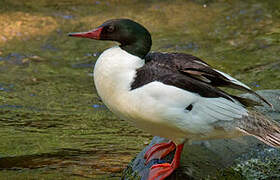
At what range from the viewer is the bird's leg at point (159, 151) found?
4562mm

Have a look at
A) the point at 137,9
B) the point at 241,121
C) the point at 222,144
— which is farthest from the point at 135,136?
the point at 137,9

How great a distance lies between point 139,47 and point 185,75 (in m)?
0.44

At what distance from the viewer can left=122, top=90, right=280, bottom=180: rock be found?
4.32m

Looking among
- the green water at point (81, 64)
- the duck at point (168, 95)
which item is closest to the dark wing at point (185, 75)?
the duck at point (168, 95)

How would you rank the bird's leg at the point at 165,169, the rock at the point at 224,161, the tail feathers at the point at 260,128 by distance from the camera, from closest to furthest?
1. the tail feathers at the point at 260,128
2. the bird's leg at the point at 165,169
3. the rock at the point at 224,161

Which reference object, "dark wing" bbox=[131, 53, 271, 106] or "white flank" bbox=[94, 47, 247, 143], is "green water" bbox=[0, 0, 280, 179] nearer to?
"white flank" bbox=[94, 47, 247, 143]

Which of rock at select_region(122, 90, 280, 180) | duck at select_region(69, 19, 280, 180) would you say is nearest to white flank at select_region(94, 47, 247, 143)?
duck at select_region(69, 19, 280, 180)

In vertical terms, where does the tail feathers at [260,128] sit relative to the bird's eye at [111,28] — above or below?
below

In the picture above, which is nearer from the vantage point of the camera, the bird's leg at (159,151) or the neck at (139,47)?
the neck at (139,47)

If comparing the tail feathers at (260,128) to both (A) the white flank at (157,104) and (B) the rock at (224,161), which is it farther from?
(B) the rock at (224,161)

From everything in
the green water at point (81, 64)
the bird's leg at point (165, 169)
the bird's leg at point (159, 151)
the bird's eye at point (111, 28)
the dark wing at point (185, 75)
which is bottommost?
the green water at point (81, 64)

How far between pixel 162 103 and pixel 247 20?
7.12 meters

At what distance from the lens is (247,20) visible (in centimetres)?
1045

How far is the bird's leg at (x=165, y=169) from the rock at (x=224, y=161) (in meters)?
0.07
